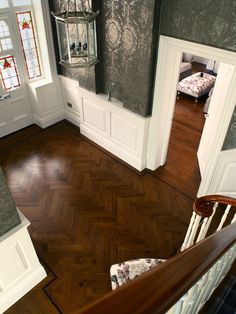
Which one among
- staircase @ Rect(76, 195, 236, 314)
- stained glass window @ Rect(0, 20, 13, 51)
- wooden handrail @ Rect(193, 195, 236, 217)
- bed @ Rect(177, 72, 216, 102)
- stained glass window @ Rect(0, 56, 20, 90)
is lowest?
bed @ Rect(177, 72, 216, 102)

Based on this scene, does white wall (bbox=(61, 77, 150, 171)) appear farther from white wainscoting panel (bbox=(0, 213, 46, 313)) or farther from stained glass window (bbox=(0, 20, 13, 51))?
white wainscoting panel (bbox=(0, 213, 46, 313))

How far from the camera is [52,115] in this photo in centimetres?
570

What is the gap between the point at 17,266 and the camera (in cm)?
Answer: 272

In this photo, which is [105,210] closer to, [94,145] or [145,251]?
[145,251]

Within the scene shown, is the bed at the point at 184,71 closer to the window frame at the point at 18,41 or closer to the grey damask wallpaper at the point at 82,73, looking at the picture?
the grey damask wallpaper at the point at 82,73

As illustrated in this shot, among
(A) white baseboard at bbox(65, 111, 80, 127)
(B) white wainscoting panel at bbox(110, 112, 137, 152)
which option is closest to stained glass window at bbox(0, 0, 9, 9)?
(A) white baseboard at bbox(65, 111, 80, 127)

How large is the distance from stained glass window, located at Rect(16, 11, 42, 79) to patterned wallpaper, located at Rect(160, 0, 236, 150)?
2.71 meters

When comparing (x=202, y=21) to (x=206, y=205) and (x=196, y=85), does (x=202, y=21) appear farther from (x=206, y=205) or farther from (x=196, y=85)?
(x=196, y=85)

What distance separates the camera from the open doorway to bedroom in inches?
176

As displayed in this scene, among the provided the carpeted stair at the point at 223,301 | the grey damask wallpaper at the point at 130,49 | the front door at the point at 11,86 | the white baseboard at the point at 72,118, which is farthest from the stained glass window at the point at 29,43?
the carpeted stair at the point at 223,301

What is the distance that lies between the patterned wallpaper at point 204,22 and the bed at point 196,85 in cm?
363

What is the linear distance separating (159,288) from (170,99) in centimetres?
365

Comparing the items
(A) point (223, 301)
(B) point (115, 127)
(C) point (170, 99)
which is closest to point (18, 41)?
(B) point (115, 127)

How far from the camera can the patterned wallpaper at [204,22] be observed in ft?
9.06
